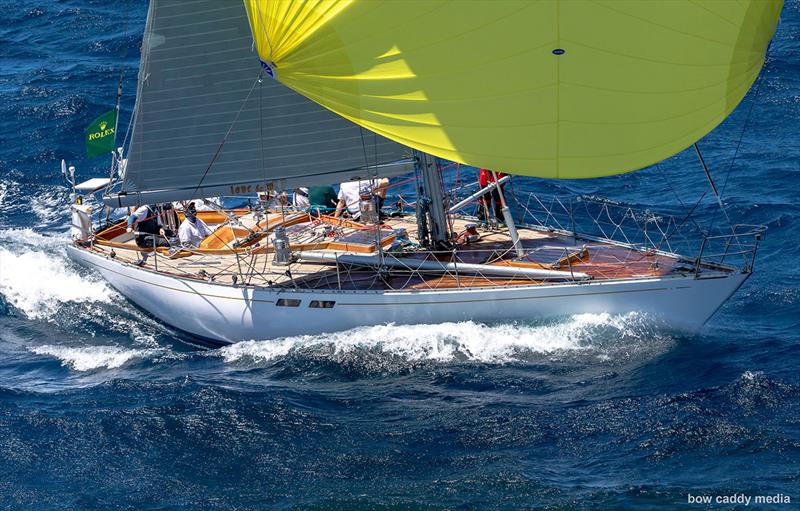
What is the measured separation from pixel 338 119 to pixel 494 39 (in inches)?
190

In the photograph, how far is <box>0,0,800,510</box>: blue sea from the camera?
14203mm

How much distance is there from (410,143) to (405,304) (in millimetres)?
3307

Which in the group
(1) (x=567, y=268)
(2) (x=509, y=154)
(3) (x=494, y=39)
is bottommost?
(1) (x=567, y=268)

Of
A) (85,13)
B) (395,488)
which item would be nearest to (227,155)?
(395,488)

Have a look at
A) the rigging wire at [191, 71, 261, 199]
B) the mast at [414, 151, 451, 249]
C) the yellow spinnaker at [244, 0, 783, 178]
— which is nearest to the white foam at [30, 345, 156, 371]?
the rigging wire at [191, 71, 261, 199]

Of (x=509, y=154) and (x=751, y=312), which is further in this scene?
(x=751, y=312)

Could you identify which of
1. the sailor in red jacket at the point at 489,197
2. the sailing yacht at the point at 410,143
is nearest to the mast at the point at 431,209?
the sailing yacht at the point at 410,143

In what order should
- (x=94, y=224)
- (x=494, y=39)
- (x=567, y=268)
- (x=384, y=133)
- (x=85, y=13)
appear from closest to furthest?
(x=494, y=39) < (x=384, y=133) < (x=567, y=268) < (x=94, y=224) < (x=85, y=13)

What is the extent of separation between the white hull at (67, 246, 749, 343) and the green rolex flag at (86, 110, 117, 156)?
334cm

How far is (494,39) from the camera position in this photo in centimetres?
1581

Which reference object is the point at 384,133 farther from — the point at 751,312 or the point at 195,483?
the point at 751,312

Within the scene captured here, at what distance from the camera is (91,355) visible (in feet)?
65.2

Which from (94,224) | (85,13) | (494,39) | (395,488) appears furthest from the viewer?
(85,13)

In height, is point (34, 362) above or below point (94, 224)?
below
